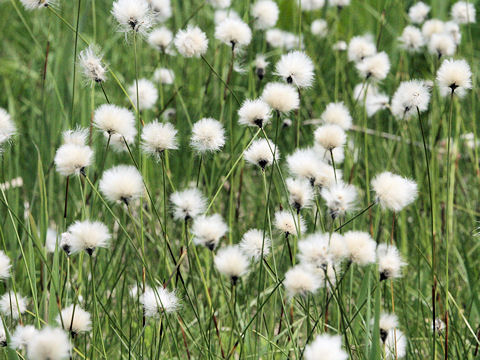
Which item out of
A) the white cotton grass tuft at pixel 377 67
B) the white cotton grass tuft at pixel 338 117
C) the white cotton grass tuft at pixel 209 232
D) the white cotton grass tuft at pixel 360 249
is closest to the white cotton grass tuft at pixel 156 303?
the white cotton grass tuft at pixel 209 232

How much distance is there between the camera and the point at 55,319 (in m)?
1.18

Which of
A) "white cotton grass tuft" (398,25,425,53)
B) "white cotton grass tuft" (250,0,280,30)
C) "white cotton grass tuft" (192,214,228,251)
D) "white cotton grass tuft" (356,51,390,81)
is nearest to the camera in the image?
"white cotton grass tuft" (192,214,228,251)

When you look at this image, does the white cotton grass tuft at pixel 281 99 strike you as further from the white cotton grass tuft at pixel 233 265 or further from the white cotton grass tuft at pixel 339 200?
the white cotton grass tuft at pixel 233 265

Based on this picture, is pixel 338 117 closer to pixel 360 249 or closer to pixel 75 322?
pixel 360 249

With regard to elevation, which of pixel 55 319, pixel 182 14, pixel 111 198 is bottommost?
pixel 55 319

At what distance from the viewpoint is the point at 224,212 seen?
2.16 meters

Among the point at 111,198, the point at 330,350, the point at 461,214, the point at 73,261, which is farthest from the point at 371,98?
the point at 330,350

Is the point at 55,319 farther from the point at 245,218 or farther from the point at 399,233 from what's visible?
the point at 399,233

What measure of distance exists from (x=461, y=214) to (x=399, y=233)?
0.30 metres

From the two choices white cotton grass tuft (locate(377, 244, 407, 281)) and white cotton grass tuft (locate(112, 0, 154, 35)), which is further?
white cotton grass tuft (locate(112, 0, 154, 35))

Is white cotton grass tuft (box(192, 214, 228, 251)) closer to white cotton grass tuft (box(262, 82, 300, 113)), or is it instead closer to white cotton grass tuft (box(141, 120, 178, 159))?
white cotton grass tuft (box(141, 120, 178, 159))

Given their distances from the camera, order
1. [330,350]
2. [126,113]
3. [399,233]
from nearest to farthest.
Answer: [330,350] → [126,113] → [399,233]

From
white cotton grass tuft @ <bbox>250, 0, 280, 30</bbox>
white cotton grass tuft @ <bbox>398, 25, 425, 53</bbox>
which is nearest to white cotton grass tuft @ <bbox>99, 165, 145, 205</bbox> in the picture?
white cotton grass tuft @ <bbox>250, 0, 280, 30</bbox>

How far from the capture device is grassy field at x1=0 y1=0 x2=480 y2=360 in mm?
1256
